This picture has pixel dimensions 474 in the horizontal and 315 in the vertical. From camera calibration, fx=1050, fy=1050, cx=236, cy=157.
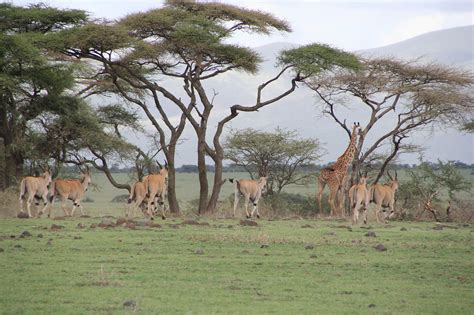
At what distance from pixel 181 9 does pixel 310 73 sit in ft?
13.7

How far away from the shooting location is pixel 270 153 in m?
35.5

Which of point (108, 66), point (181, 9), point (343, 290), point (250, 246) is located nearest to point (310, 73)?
point (181, 9)

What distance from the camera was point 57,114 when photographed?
29703 millimetres

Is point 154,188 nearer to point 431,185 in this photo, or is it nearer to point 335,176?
point 335,176

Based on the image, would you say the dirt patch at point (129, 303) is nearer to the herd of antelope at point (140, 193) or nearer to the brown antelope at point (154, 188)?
the herd of antelope at point (140, 193)

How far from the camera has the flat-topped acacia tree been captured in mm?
28812

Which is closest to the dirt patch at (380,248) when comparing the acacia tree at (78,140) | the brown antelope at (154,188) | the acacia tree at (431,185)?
the brown antelope at (154,188)

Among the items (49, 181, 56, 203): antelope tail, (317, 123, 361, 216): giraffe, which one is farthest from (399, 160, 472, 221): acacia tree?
(49, 181, 56, 203): antelope tail

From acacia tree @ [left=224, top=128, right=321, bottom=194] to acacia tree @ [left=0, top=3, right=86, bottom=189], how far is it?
7364 mm

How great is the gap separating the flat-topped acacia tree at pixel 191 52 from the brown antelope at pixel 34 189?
20.1 feet

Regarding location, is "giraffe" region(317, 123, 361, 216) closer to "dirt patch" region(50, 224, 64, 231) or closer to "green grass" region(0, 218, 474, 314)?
"green grass" region(0, 218, 474, 314)

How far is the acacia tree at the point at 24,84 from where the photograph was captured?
27875mm

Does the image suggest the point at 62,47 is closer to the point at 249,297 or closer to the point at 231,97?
the point at 249,297

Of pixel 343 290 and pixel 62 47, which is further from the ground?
pixel 62 47
